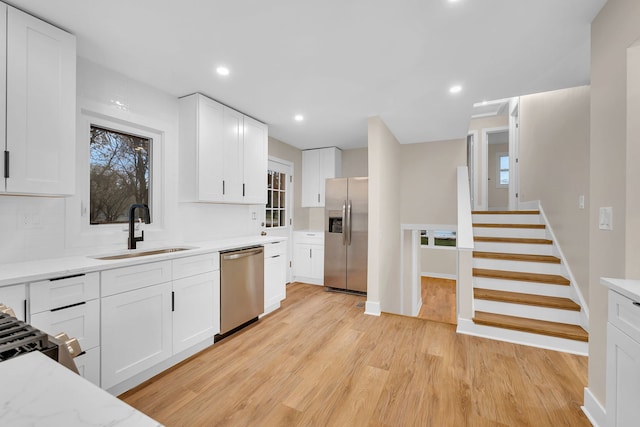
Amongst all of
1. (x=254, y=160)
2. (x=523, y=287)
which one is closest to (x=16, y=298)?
(x=254, y=160)

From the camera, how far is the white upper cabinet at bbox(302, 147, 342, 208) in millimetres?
4984

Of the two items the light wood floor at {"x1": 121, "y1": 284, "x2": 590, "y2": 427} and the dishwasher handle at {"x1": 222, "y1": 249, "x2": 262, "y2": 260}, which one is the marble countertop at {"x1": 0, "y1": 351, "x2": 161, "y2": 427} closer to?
the light wood floor at {"x1": 121, "y1": 284, "x2": 590, "y2": 427}

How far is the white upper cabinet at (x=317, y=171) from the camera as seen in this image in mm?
4984

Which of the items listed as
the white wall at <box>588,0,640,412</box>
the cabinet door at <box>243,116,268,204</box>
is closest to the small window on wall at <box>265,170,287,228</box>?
the cabinet door at <box>243,116,268,204</box>

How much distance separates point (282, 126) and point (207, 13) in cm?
215

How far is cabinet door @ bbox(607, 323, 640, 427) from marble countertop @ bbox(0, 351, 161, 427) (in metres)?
1.76

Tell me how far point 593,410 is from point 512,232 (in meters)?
2.54

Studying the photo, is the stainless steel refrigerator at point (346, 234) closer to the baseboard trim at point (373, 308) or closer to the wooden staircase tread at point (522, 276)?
the baseboard trim at point (373, 308)

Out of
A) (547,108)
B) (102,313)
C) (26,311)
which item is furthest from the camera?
(547,108)

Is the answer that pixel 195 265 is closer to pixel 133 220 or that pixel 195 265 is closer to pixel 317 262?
pixel 133 220

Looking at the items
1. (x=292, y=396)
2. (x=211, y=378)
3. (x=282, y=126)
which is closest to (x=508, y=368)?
(x=292, y=396)

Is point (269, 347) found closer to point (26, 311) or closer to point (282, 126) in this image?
point (26, 311)

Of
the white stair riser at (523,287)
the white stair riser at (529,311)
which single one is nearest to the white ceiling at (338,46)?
the white stair riser at (523,287)

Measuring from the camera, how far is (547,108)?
12.1 ft
